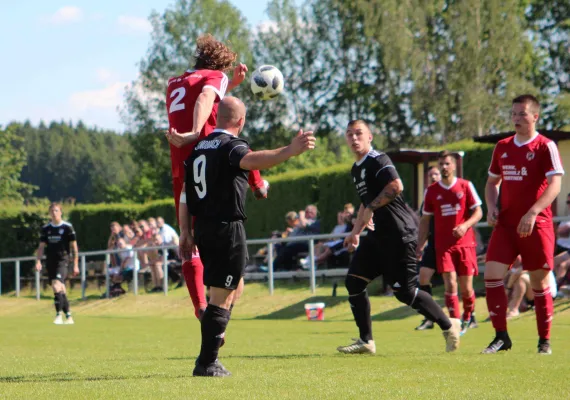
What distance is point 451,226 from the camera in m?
13.6

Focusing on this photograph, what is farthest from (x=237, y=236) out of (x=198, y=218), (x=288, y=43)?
(x=288, y=43)

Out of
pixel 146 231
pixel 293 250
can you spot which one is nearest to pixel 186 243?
pixel 293 250

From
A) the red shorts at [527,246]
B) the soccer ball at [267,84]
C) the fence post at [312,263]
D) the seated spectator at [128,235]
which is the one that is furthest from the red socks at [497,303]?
the seated spectator at [128,235]

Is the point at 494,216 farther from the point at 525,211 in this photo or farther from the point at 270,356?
the point at 270,356

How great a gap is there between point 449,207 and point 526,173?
190 inches

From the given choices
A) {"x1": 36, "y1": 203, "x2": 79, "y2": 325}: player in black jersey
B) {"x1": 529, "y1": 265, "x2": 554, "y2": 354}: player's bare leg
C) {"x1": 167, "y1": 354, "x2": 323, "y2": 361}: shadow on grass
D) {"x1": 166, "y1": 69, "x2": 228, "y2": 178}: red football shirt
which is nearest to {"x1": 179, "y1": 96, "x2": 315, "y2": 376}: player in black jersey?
{"x1": 166, "y1": 69, "x2": 228, "y2": 178}: red football shirt

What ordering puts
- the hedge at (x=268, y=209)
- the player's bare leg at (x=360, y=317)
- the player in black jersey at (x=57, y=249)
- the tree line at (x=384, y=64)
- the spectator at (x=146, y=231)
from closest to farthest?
the player's bare leg at (x=360, y=317)
the player in black jersey at (x=57, y=249)
the hedge at (x=268, y=209)
the spectator at (x=146, y=231)
the tree line at (x=384, y=64)

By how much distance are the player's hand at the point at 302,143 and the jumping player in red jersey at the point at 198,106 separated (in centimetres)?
132

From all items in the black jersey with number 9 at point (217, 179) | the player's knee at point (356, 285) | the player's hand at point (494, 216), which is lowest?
the player's knee at point (356, 285)

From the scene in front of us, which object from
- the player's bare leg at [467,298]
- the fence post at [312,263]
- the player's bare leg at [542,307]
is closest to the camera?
the player's bare leg at [542,307]

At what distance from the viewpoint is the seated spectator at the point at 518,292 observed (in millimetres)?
14750

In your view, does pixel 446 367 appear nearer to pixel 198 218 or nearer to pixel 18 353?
pixel 198 218

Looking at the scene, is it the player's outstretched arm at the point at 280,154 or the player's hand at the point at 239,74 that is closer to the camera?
the player's outstretched arm at the point at 280,154

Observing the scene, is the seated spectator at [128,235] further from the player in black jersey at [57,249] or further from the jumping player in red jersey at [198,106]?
the jumping player in red jersey at [198,106]
